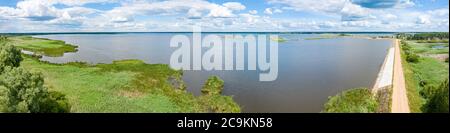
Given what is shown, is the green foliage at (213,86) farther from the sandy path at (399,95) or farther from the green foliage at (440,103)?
the green foliage at (440,103)

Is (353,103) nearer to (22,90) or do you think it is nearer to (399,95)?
(399,95)

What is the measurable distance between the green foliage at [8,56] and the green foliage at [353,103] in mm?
12185

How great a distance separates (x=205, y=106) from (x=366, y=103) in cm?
478

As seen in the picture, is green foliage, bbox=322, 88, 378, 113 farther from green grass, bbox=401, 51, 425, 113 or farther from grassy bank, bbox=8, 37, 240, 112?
grassy bank, bbox=8, 37, 240, 112

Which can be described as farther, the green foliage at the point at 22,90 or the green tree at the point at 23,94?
the green foliage at the point at 22,90

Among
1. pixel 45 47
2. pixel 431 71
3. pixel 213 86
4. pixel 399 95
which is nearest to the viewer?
pixel 399 95

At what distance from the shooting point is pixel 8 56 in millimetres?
16078

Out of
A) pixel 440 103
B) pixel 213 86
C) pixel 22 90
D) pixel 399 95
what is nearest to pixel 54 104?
pixel 22 90

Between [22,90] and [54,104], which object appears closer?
[22,90]

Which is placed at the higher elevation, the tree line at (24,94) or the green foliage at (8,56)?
the green foliage at (8,56)

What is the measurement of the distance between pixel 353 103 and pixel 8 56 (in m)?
13.1

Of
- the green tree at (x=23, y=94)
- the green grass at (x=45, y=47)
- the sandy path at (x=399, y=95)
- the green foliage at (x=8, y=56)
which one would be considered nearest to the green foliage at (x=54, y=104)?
the green tree at (x=23, y=94)

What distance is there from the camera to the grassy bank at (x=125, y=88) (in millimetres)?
12445
